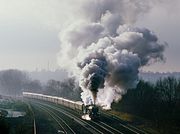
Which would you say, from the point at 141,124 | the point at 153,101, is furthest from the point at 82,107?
the point at 153,101

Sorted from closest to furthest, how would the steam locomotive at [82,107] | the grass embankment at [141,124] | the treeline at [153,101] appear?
the grass embankment at [141,124], the steam locomotive at [82,107], the treeline at [153,101]

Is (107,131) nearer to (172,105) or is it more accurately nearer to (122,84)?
(122,84)

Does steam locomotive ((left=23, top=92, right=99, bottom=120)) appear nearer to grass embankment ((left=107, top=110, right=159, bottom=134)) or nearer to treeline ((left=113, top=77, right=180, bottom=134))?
grass embankment ((left=107, top=110, right=159, bottom=134))

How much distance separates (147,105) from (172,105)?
4.88m

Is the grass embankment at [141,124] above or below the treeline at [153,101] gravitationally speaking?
below

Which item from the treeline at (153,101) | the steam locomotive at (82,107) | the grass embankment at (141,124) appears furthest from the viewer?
the treeline at (153,101)

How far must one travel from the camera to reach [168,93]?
3012 inches

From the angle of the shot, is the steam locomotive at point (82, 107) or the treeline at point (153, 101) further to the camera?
the treeline at point (153, 101)

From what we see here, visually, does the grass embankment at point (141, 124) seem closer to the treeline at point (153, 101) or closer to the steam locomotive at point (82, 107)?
the steam locomotive at point (82, 107)

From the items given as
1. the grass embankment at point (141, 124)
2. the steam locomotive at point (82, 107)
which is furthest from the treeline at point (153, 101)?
the grass embankment at point (141, 124)

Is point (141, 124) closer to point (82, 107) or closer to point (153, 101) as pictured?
point (82, 107)

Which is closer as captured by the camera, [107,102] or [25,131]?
[25,131]

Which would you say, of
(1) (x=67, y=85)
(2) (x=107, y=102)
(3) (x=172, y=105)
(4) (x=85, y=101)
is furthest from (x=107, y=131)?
(1) (x=67, y=85)

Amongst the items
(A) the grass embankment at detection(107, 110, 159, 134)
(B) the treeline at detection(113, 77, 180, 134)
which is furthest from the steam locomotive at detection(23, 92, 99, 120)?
(B) the treeline at detection(113, 77, 180, 134)
